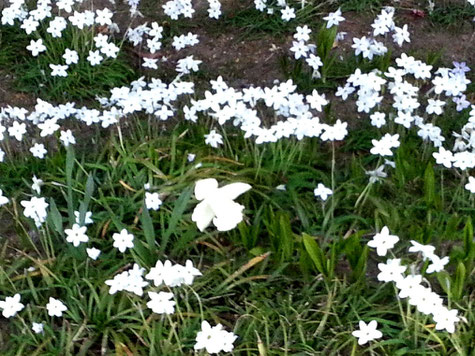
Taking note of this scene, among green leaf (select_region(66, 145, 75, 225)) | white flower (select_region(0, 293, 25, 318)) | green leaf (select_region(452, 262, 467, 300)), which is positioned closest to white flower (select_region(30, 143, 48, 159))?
green leaf (select_region(66, 145, 75, 225))

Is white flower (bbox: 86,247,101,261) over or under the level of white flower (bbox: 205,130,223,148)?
under

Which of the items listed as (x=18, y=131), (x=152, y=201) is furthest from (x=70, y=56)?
(x=152, y=201)

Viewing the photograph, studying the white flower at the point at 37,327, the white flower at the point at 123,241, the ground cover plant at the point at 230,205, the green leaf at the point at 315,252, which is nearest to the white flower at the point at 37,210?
the ground cover plant at the point at 230,205

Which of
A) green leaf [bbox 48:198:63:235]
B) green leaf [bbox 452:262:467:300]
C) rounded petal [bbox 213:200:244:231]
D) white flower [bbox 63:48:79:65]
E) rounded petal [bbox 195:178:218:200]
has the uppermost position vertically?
white flower [bbox 63:48:79:65]

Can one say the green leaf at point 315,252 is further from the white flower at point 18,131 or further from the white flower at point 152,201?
the white flower at point 18,131

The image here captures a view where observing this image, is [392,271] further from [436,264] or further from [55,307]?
[55,307]

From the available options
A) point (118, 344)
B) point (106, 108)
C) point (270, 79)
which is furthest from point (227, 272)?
point (270, 79)

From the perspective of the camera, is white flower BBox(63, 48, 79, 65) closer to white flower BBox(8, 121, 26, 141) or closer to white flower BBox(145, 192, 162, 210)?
white flower BBox(8, 121, 26, 141)

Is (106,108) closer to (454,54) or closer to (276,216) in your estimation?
(276,216)
